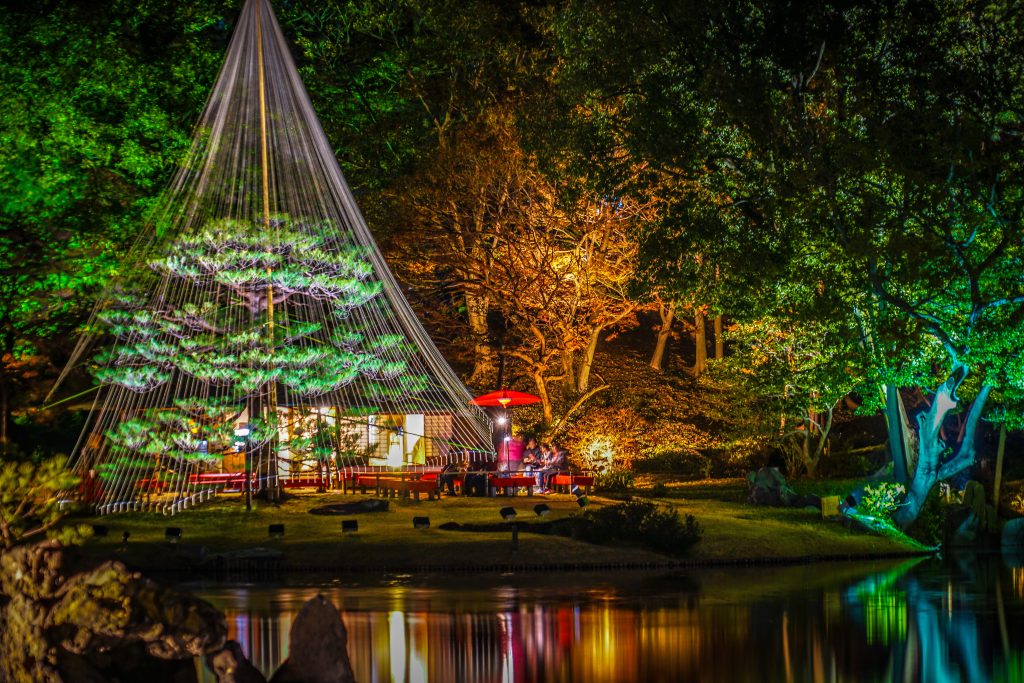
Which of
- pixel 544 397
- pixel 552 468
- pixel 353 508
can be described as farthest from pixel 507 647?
pixel 544 397

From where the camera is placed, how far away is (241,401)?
2520 cm

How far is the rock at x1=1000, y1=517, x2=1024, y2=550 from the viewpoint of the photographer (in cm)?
2364

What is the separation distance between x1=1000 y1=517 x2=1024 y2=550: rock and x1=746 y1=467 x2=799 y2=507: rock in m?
4.52

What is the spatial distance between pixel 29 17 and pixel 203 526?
1057 cm

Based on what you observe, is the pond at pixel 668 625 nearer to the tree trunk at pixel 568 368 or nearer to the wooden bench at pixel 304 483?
the wooden bench at pixel 304 483

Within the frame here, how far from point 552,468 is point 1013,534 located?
12.0 m

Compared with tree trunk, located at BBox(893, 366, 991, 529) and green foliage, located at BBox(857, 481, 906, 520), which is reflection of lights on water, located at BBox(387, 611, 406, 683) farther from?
tree trunk, located at BBox(893, 366, 991, 529)

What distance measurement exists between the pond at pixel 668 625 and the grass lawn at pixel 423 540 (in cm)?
111

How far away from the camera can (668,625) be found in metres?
14.0

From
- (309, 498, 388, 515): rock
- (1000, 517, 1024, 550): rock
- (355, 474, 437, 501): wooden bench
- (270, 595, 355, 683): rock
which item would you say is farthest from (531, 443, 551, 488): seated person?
(270, 595, 355, 683): rock

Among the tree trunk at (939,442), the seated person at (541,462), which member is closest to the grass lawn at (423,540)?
the tree trunk at (939,442)

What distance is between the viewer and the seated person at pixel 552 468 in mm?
31578

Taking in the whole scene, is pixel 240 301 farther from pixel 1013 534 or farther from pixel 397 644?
pixel 1013 534

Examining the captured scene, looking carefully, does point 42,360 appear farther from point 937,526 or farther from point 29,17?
point 937,526
